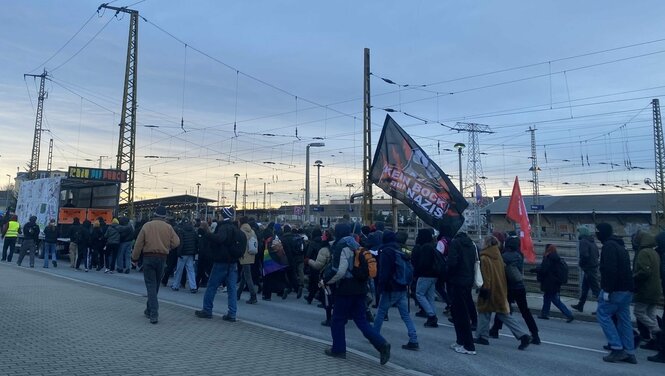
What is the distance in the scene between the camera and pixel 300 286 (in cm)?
1333

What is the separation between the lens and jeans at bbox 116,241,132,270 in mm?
17703

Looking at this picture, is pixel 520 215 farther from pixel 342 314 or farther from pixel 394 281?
pixel 342 314

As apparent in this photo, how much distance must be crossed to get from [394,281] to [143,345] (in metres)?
3.48

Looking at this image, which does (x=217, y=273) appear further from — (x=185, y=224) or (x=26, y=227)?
(x=26, y=227)

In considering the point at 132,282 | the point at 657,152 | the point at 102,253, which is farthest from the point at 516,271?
the point at 657,152

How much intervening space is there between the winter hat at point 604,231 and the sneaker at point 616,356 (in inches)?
61.3

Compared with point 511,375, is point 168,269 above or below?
above

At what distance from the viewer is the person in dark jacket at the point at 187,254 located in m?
13.6

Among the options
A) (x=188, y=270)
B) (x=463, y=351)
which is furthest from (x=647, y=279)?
(x=188, y=270)

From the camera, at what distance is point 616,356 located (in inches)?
295

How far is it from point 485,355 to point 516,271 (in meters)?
1.58

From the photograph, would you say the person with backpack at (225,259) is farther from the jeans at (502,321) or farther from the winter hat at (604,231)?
the winter hat at (604,231)

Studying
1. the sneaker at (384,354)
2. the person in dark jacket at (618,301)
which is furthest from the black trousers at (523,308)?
the sneaker at (384,354)

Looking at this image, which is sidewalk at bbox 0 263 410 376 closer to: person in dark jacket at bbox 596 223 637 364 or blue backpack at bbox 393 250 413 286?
blue backpack at bbox 393 250 413 286
